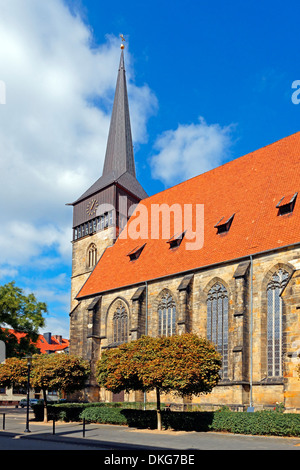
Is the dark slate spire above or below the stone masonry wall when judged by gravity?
above

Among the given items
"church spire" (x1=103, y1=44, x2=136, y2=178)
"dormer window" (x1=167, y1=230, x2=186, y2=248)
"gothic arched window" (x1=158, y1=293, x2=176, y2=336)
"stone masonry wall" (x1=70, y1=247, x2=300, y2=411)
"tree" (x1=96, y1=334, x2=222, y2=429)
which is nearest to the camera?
"stone masonry wall" (x1=70, y1=247, x2=300, y2=411)

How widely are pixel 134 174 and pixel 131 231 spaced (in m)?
12.2

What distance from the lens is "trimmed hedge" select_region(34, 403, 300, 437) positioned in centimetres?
2005

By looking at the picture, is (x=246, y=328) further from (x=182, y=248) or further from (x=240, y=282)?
(x=182, y=248)

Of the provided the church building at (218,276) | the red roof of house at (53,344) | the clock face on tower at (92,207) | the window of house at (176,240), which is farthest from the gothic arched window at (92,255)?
the red roof of house at (53,344)

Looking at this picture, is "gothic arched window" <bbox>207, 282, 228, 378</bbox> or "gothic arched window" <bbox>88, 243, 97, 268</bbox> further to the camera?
"gothic arched window" <bbox>88, 243, 97, 268</bbox>

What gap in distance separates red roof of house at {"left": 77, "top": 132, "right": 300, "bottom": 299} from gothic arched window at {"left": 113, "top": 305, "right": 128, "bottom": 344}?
1.90 meters

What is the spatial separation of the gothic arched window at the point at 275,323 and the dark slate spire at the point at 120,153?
2493cm

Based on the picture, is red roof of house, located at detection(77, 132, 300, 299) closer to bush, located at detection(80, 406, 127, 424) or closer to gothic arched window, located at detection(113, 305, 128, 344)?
gothic arched window, located at detection(113, 305, 128, 344)

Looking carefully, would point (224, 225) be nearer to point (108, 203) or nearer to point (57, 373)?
point (57, 373)

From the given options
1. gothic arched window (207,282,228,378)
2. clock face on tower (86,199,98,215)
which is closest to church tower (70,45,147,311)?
clock face on tower (86,199,98,215)

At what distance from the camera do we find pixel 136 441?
18.7 metres

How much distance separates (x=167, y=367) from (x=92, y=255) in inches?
1065

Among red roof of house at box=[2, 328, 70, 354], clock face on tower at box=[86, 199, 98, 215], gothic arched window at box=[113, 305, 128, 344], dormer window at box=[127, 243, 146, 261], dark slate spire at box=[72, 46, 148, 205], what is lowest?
red roof of house at box=[2, 328, 70, 354]
